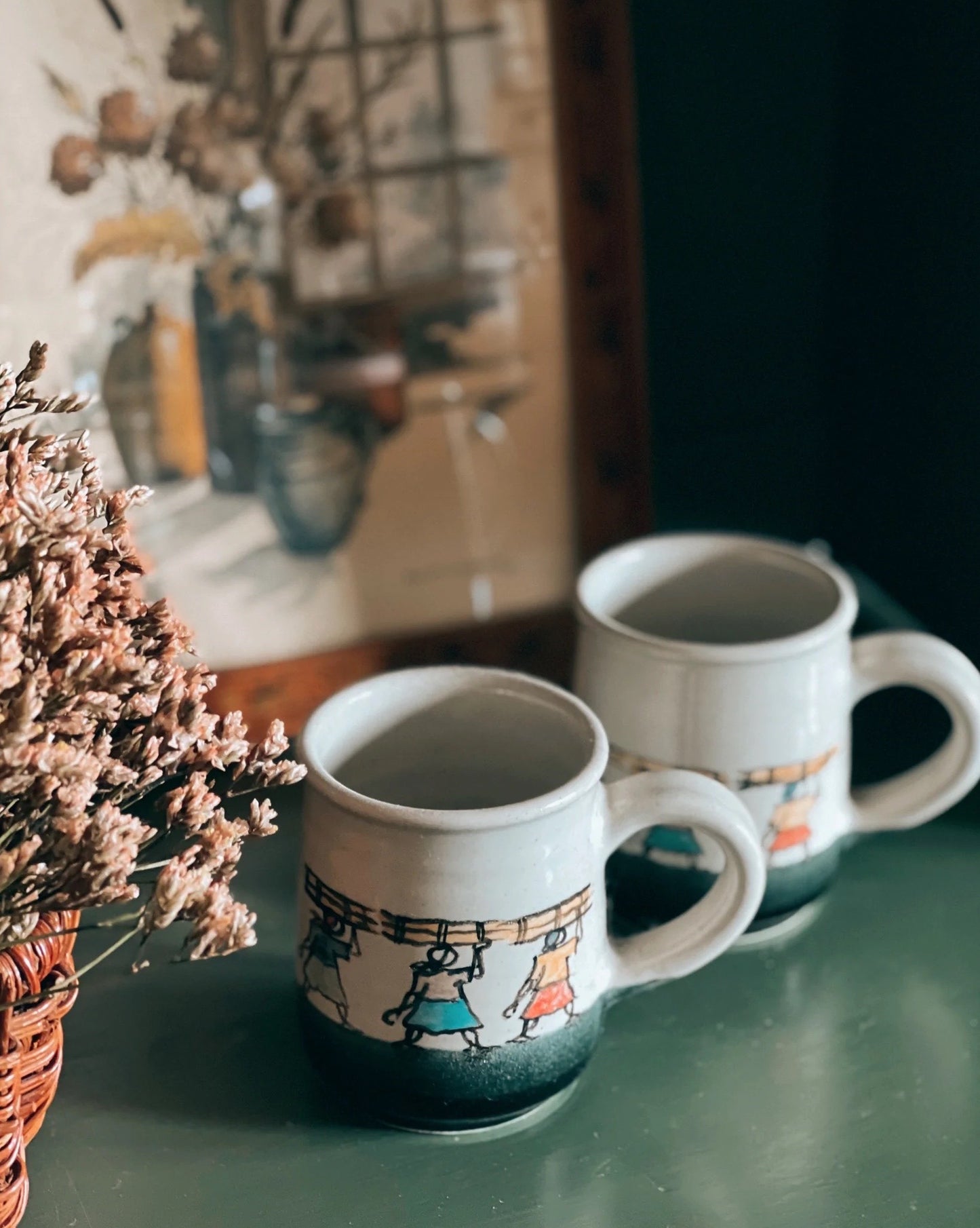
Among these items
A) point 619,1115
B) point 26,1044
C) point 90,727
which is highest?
point 90,727

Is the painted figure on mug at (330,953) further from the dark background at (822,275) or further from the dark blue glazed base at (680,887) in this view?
the dark background at (822,275)

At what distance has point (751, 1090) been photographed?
596 millimetres

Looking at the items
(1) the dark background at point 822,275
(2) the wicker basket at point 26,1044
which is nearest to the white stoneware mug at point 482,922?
(2) the wicker basket at point 26,1044

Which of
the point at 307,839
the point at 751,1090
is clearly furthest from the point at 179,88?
the point at 751,1090

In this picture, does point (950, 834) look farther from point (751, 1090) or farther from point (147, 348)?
point (147, 348)

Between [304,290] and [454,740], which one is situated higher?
[304,290]

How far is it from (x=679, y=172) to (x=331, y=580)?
1.05ft

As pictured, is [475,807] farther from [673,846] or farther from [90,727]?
[90,727]

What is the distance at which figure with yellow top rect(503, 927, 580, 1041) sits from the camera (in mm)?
535

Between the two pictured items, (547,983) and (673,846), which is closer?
(547,983)

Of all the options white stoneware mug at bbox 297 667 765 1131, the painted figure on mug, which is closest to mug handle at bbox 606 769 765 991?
white stoneware mug at bbox 297 667 765 1131

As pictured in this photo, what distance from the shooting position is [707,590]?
2.43 ft

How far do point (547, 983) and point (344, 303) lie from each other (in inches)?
14.4

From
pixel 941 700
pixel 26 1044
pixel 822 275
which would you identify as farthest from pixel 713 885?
pixel 822 275
